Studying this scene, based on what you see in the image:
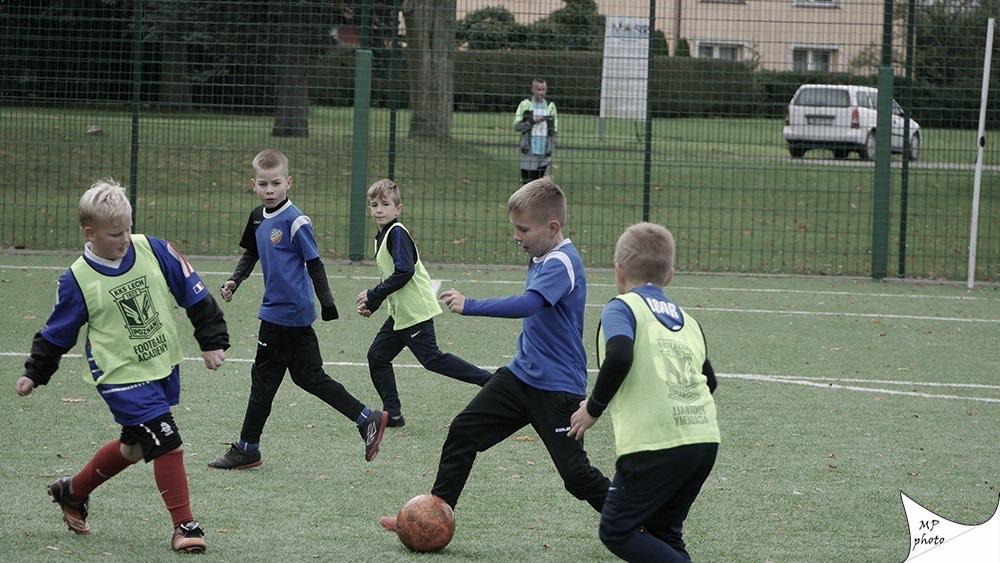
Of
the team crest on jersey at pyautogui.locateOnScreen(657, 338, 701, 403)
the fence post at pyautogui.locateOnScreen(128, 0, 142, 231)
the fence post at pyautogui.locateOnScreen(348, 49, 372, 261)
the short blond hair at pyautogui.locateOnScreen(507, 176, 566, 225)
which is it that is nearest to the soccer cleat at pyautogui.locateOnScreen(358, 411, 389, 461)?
the short blond hair at pyautogui.locateOnScreen(507, 176, 566, 225)

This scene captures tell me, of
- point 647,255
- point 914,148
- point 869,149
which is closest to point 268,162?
point 647,255

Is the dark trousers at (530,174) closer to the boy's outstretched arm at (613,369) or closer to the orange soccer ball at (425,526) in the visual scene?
the orange soccer ball at (425,526)

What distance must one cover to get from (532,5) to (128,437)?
1063cm

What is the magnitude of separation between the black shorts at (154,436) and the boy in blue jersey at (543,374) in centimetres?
96

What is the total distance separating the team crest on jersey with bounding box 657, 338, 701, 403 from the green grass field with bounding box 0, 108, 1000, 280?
10.8 m

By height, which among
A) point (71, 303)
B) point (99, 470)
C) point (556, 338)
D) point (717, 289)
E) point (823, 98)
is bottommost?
point (99, 470)

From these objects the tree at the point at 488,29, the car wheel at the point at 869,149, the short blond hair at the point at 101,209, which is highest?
the tree at the point at 488,29

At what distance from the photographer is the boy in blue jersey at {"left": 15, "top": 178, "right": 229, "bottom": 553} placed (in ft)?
17.0

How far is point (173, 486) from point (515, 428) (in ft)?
4.63

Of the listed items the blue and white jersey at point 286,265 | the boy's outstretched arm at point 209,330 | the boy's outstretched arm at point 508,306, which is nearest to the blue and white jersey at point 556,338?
the boy's outstretched arm at point 508,306

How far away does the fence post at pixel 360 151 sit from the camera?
Answer: 14914mm

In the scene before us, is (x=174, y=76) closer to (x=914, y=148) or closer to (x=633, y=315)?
(x=914, y=148)

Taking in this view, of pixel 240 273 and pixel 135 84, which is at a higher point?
pixel 135 84

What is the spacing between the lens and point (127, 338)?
522 cm
